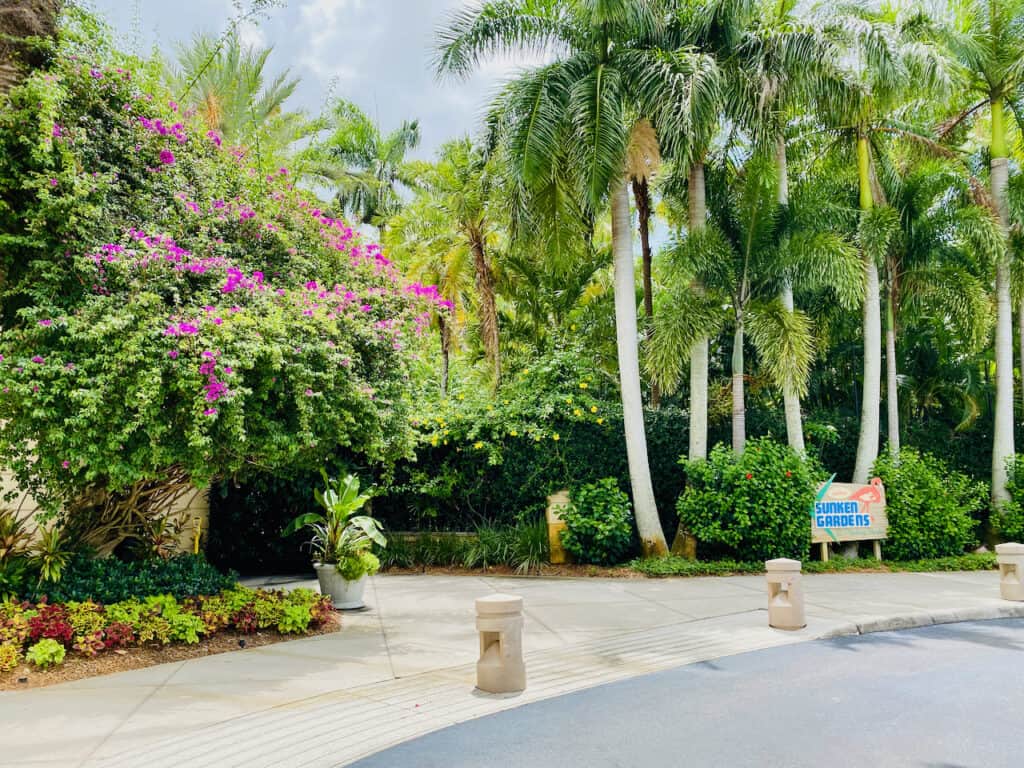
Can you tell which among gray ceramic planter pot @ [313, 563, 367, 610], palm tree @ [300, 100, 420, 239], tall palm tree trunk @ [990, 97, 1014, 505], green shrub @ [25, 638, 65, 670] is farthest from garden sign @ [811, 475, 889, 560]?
palm tree @ [300, 100, 420, 239]

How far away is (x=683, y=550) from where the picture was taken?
13203 mm

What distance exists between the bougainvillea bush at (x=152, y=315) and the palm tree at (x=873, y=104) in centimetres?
991

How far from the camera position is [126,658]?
6.47 m

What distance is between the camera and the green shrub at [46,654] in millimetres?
6004

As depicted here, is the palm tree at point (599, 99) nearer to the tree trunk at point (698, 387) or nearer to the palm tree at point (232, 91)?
the tree trunk at point (698, 387)

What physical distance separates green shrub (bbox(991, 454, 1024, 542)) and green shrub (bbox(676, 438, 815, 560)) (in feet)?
18.0

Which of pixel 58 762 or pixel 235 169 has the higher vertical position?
pixel 235 169

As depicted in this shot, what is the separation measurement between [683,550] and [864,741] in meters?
8.55

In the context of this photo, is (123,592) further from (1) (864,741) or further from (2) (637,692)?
(1) (864,741)

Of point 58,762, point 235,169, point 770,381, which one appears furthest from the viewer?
point 770,381

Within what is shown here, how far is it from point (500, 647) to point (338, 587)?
3967 mm

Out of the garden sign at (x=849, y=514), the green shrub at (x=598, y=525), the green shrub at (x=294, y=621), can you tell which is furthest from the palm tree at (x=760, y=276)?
the green shrub at (x=294, y=621)

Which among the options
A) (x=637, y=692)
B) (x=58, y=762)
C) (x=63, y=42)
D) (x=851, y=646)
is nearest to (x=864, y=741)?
(x=637, y=692)

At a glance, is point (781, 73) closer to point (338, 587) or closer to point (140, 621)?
point (338, 587)
